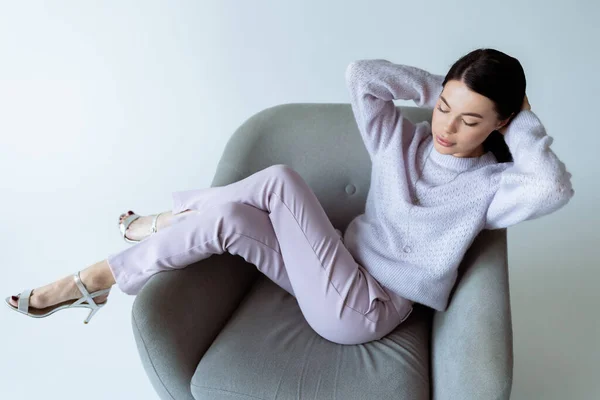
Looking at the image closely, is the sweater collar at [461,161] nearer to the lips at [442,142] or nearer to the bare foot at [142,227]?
the lips at [442,142]

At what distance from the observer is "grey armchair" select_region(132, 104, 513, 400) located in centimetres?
137

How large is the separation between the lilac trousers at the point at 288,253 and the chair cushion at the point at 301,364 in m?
0.04

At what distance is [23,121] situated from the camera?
293cm

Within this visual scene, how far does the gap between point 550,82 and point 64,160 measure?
2.24m

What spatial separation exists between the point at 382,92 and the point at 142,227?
785mm

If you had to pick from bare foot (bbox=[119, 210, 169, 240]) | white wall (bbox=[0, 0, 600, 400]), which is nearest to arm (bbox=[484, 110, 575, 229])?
bare foot (bbox=[119, 210, 169, 240])

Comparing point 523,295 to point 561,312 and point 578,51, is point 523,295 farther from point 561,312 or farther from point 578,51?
point 578,51

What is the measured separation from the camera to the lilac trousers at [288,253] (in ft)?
5.16

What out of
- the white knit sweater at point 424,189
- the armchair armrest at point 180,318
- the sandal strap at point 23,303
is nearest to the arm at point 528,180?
the white knit sweater at point 424,189

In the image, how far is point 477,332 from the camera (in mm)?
1366

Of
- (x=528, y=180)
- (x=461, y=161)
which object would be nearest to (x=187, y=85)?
(x=461, y=161)

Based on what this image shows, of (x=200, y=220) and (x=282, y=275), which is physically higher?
(x=200, y=220)

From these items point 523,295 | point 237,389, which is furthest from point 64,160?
point 523,295

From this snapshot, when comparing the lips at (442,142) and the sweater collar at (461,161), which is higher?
A: the lips at (442,142)
